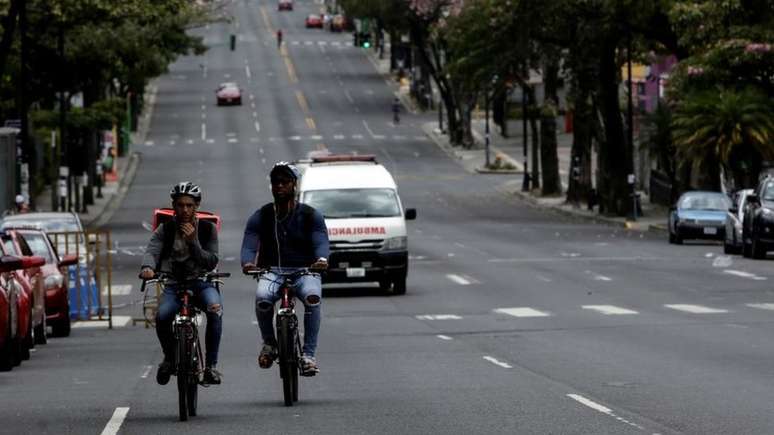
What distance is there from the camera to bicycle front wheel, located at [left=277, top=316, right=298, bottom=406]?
15289 millimetres

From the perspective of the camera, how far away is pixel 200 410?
15.4 metres

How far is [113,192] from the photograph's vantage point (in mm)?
81750

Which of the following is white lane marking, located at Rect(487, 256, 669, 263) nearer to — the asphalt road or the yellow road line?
the asphalt road

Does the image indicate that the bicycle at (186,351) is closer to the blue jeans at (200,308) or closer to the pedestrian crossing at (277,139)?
the blue jeans at (200,308)

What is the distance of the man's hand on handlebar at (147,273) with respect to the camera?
14664 millimetres

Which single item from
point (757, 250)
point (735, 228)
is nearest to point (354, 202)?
point (757, 250)

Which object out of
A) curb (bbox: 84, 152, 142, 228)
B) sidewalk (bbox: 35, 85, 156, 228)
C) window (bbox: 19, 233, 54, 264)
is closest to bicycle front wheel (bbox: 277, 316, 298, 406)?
window (bbox: 19, 233, 54, 264)

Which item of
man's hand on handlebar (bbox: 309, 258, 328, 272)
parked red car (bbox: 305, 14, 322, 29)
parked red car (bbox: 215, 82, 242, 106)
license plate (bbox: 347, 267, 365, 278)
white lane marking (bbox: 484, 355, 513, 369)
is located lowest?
license plate (bbox: 347, 267, 365, 278)

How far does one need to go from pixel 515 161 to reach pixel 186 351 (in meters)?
86.2

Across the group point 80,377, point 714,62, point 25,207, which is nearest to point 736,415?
point 80,377

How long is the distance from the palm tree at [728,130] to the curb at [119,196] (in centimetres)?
1988

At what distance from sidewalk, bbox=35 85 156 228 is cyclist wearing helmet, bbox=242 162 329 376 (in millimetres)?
48103

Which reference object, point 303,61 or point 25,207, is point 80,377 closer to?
point 25,207

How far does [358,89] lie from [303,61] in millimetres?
13826
